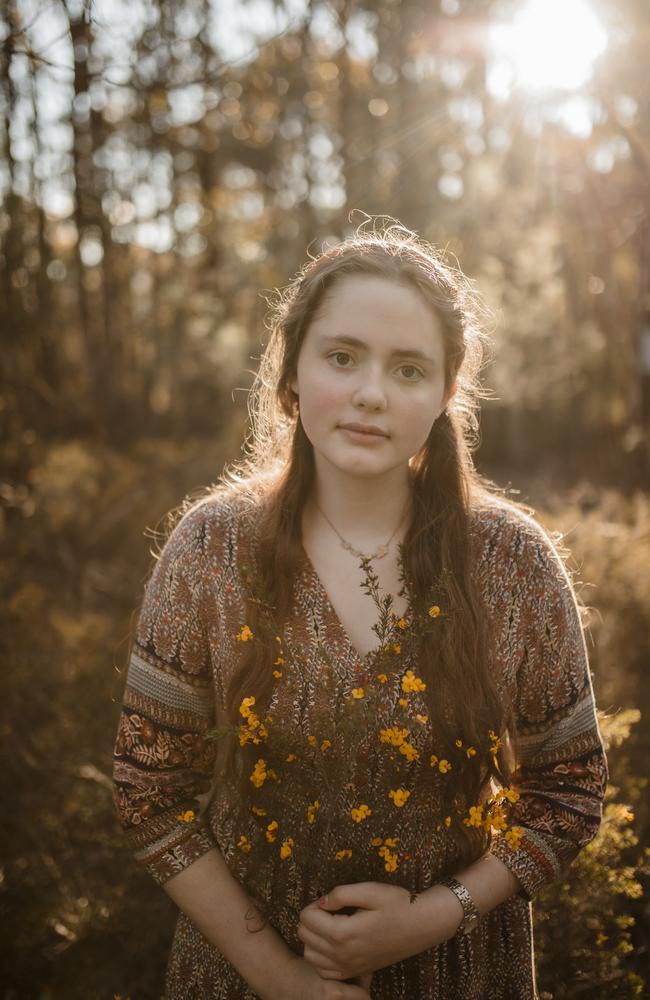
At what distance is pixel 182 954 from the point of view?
5.85ft

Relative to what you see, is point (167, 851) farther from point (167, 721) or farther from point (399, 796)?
point (399, 796)

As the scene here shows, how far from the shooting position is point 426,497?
1.90 m

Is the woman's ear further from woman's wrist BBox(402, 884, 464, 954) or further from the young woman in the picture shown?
woman's wrist BBox(402, 884, 464, 954)

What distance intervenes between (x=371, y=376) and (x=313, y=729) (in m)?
0.77

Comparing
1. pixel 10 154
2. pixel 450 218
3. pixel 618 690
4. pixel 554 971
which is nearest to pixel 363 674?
pixel 554 971

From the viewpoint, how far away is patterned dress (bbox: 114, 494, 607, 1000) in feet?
5.37

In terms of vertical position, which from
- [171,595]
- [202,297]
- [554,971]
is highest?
[202,297]

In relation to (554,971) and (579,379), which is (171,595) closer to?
(554,971)

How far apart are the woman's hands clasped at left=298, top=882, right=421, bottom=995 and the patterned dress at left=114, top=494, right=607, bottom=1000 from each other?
108mm

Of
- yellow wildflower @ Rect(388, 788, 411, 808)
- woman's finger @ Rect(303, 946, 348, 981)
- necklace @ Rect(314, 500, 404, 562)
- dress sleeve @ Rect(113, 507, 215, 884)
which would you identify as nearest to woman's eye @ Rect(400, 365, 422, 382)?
necklace @ Rect(314, 500, 404, 562)

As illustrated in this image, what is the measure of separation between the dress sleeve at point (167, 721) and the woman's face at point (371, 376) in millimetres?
423

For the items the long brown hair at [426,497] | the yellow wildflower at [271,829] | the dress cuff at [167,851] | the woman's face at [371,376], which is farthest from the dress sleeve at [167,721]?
the woman's face at [371,376]

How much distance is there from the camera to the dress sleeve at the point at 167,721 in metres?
1.64

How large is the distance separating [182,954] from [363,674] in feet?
2.76
